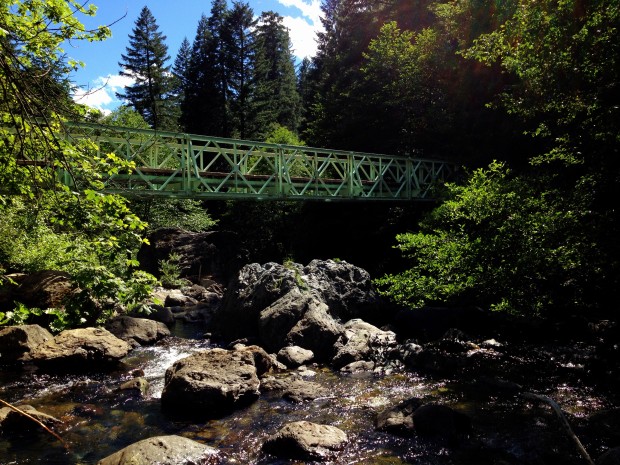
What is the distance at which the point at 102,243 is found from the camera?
3090 millimetres

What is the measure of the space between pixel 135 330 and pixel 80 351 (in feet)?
8.25

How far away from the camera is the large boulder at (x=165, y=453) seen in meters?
4.98

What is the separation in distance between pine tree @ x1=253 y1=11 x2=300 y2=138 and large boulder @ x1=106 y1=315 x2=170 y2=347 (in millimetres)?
24503

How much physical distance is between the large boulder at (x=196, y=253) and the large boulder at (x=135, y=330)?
9.41m

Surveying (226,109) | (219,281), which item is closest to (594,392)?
(219,281)

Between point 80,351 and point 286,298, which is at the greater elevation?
point 286,298

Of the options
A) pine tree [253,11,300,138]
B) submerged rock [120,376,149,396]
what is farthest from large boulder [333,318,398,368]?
pine tree [253,11,300,138]

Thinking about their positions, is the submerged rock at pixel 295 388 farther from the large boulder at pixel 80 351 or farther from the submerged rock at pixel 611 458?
the submerged rock at pixel 611 458

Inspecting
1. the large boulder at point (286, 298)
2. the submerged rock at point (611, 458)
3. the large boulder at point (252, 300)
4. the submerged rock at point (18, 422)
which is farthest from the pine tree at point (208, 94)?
the submerged rock at point (611, 458)

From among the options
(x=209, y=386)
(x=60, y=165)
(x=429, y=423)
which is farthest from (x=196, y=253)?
(x=60, y=165)

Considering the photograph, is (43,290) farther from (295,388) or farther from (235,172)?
(235,172)

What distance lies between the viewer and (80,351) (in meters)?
8.82

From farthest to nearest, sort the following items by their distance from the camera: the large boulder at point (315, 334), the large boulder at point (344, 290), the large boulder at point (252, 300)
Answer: the large boulder at point (344, 290) → the large boulder at point (252, 300) → the large boulder at point (315, 334)

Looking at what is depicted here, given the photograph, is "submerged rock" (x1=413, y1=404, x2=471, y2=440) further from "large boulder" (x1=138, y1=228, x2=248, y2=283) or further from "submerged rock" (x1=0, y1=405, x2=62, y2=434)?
"large boulder" (x1=138, y1=228, x2=248, y2=283)
